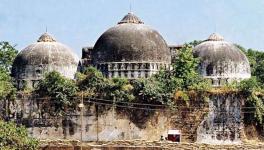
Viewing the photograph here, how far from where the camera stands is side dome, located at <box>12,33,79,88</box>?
1702 inches

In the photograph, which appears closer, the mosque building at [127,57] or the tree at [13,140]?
the tree at [13,140]

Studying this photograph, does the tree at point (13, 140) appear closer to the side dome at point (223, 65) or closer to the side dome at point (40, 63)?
the side dome at point (40, 63)

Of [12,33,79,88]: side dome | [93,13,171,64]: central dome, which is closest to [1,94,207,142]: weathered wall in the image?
[93,13,171,64]: central dome

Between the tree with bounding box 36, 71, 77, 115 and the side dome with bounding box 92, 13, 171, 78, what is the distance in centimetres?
242

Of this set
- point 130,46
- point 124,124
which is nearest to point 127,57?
point 130,46

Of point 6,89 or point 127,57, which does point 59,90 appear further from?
point 127,57

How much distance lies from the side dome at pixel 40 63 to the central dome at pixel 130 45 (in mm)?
2058

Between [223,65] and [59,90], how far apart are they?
884cm

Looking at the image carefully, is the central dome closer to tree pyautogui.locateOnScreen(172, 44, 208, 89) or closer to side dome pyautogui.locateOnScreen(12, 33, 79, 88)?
tree pyautogui.locateOnScreen(172, 44, 208, 89)

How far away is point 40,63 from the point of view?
4322 cm

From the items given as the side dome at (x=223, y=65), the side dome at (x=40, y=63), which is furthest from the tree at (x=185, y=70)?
the side dome at (x=40, y=63)

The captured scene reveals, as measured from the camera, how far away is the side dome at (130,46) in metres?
41.5

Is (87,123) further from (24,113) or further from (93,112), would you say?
(24,113)

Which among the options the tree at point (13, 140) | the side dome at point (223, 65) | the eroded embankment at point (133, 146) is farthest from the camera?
the side dome at point (223, 65)
